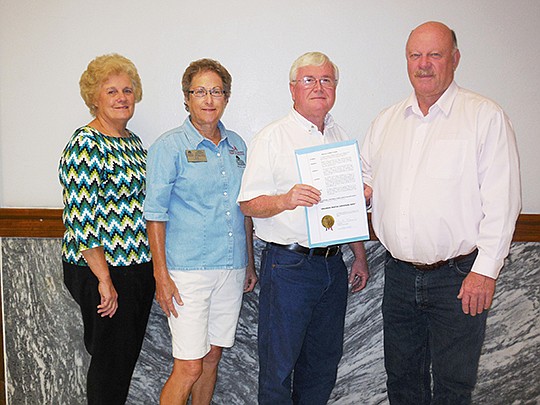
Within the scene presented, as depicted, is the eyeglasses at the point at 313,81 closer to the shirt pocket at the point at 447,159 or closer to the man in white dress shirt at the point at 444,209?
the man in white dress shirt at the point at 444,209

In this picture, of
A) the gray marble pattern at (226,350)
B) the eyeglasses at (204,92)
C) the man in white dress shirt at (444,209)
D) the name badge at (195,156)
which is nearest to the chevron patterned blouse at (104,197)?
the name badge at (195,156)

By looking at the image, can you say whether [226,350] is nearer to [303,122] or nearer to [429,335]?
[429,335]

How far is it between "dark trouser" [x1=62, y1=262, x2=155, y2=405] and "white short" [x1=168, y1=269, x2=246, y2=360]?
169 mm

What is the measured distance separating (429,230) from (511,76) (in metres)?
1.19

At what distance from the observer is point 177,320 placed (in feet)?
7.23

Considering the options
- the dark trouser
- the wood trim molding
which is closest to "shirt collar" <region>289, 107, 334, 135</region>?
the dark trouser

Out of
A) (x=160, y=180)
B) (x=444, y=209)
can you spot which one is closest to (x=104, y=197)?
(x=160, y=180)

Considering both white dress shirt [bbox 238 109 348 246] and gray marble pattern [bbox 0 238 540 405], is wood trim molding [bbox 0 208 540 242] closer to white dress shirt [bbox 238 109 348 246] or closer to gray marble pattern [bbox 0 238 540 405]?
gray marble pattern [bbox 0 238 540 405]

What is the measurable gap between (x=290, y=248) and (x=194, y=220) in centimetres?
42

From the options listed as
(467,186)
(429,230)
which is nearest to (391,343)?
(429,230)

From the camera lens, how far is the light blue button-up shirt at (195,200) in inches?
84.3

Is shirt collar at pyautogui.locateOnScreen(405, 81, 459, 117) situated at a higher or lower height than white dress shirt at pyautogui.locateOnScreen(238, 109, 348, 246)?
higher

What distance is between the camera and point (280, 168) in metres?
2.11

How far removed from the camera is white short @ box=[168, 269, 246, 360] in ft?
7.18
